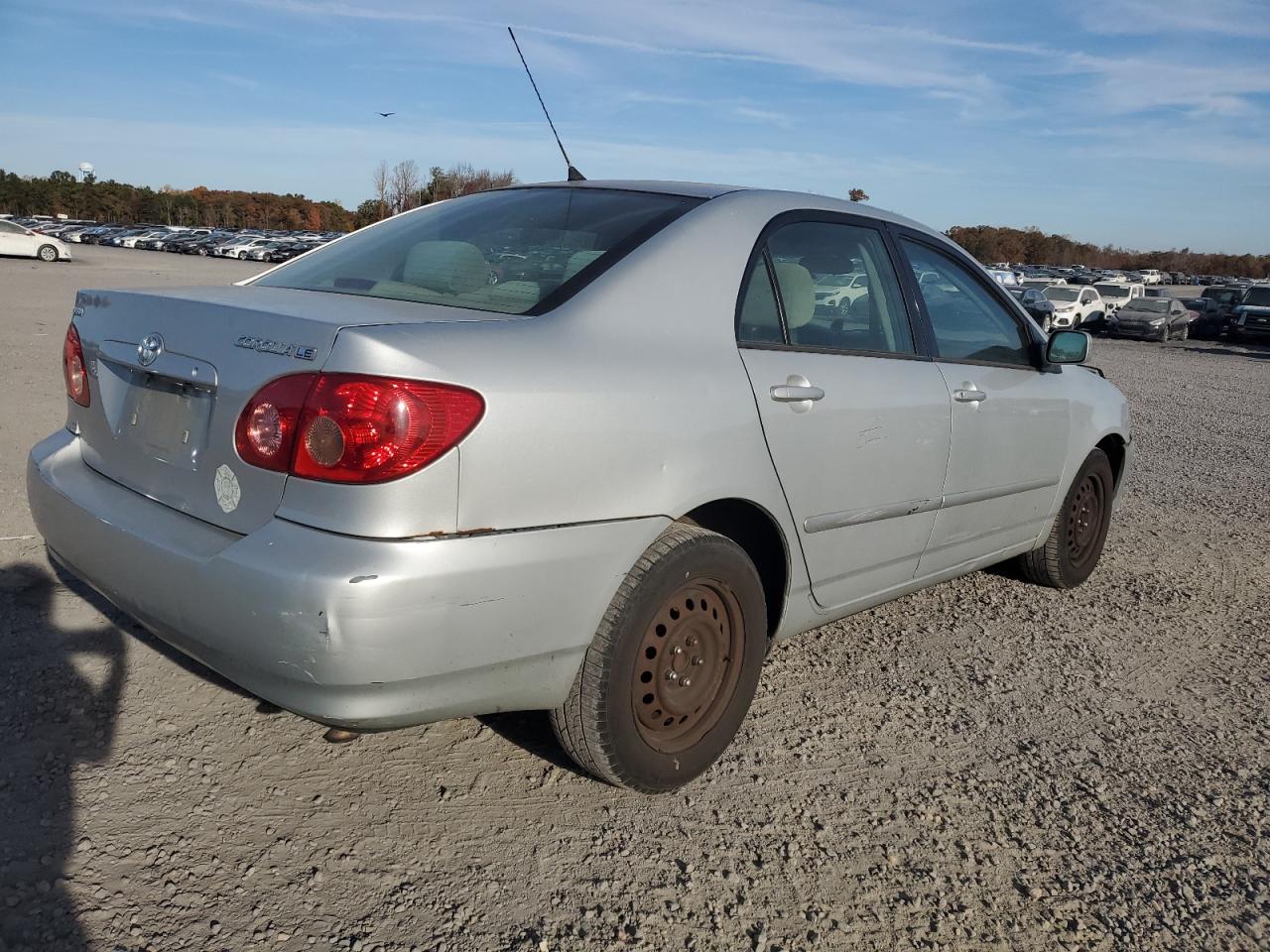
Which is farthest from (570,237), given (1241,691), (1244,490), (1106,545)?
(1244,490)

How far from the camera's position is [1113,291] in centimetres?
3712

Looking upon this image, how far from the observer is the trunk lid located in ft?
7.36

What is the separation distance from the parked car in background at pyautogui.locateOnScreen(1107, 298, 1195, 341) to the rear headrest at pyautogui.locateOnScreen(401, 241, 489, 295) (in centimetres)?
3069

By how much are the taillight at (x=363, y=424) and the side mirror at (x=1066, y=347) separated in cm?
295

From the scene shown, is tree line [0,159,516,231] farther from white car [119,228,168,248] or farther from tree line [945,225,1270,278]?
tree line [945,225,1270,278]

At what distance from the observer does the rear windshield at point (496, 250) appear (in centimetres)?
275

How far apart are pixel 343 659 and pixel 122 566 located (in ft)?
2.51

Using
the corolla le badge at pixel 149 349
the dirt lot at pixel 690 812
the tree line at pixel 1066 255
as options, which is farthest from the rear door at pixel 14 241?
the tree line at pixel 1066 255

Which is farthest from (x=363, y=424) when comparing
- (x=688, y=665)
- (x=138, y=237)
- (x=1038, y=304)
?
(x=138, y=237)

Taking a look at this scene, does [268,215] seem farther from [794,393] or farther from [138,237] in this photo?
[794,393]

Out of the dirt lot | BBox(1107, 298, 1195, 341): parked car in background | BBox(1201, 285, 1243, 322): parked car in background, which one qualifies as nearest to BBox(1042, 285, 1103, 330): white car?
BBox(1107, 298, 1195, 341): parked car in background

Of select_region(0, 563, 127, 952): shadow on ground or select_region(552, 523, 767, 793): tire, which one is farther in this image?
select_region(552, 523, 767, 793): tire

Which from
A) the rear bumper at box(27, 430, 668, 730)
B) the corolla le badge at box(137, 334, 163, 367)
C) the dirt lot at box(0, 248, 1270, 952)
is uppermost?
the corolla le badge at box(137, 334, 163, 367)

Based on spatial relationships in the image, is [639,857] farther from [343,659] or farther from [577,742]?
[343,659]
